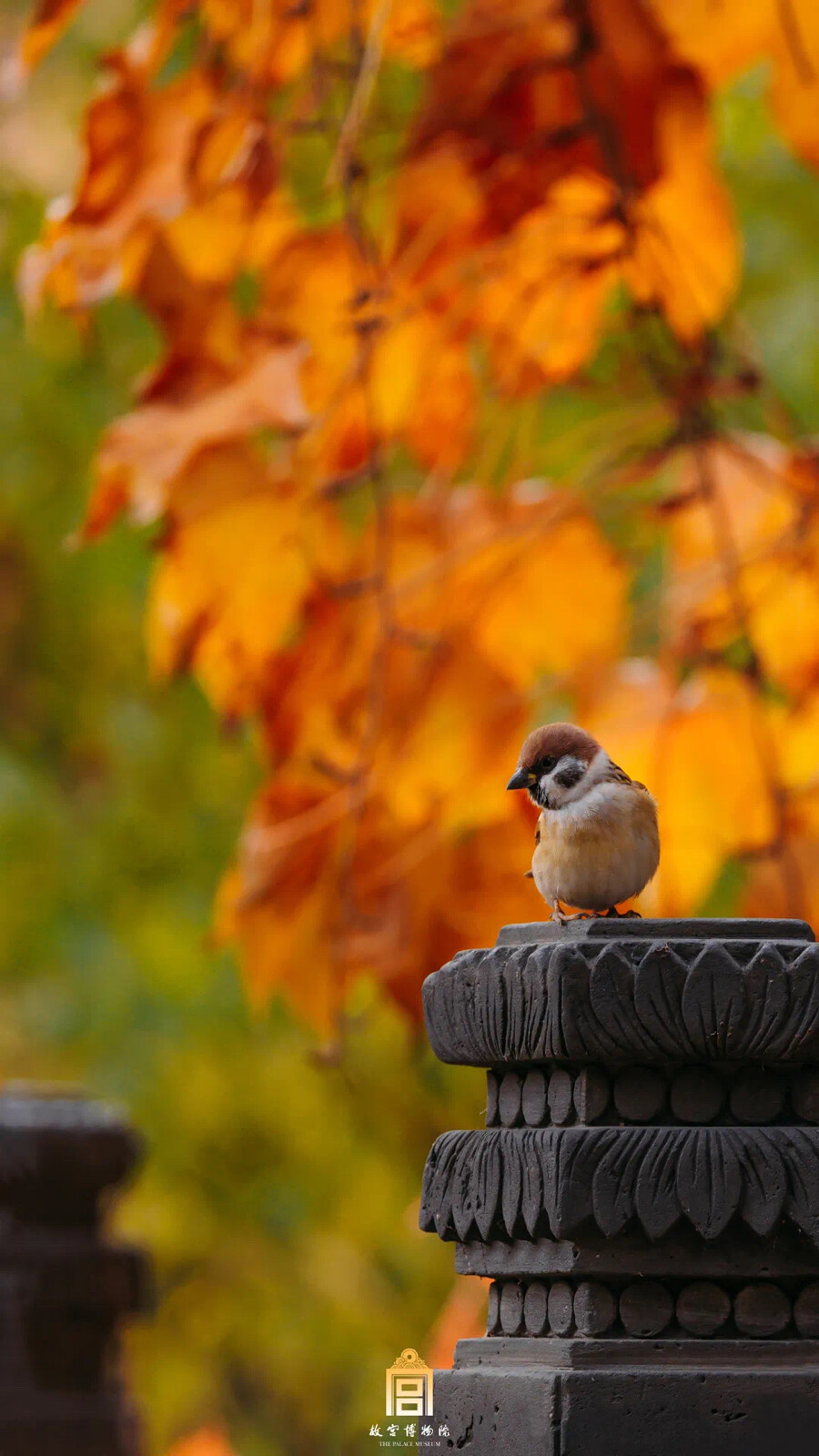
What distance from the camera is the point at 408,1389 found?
229 centimetres

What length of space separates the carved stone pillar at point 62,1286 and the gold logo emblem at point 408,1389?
2.79 meters

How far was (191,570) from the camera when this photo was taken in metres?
3.29

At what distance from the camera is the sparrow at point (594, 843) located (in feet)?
6.21

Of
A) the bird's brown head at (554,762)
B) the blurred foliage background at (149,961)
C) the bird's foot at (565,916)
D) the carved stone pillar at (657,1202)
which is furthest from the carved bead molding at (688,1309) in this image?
the blurred foliage background at (149,961)

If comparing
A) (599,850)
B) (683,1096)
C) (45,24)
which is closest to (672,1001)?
(683,1096)

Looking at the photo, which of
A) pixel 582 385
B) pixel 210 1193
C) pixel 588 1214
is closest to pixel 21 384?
pixel 210 1193

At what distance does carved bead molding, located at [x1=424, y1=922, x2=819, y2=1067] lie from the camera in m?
1.73

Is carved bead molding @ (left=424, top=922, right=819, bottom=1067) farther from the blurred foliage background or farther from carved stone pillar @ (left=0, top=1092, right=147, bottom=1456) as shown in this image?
the blurred foliage background

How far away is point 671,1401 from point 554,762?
63cm

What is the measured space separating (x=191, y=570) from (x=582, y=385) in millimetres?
912

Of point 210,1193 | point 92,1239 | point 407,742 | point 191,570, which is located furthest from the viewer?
point 210,1193

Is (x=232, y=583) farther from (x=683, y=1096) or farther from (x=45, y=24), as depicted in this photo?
(x=683, y=1096)

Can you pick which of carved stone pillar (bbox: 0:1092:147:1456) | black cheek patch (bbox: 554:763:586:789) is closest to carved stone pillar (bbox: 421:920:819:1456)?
black cheek patch (bbox: 554:763:586:789)

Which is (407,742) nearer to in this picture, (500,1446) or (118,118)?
(118,118)
